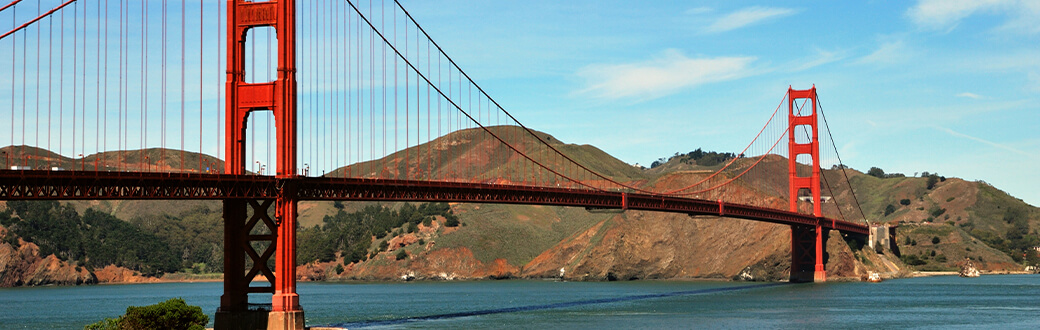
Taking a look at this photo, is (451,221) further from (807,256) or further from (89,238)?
(89,238)

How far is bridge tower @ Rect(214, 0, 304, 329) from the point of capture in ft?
166

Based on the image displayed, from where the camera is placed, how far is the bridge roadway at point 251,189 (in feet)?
145

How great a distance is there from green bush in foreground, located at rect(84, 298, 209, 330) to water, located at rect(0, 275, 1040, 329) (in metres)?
14.5

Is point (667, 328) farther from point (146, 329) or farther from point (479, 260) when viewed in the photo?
point (479, 260)

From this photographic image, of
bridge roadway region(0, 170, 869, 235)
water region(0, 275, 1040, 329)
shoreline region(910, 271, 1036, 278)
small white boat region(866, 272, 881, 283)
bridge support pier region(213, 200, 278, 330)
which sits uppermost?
bridge roadway region(0, 170, 869, 235)

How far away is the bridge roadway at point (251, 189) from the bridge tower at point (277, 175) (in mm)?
1416

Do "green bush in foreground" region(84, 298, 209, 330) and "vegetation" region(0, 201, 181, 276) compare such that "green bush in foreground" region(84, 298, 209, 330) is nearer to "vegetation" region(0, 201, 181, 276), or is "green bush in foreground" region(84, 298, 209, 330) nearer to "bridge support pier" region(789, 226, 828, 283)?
"bridge support pier" region(789, 226, 828, 283)

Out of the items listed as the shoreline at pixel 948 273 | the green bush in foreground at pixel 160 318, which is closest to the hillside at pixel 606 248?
the shoreline at pixel 948 273

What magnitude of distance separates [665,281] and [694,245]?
7.24 metres

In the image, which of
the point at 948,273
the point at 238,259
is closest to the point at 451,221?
the point at 948,273

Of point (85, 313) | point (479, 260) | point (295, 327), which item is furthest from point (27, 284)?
point (295, 327)

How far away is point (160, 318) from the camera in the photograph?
4566cm

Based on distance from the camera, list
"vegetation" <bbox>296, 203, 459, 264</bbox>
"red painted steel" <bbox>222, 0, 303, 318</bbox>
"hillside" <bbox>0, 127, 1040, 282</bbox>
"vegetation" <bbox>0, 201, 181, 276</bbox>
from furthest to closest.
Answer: "vegetation" <bbox>296, 203, 459, 264</bbox> < "vegetation" <bbox>0, 201, 181, 276</bbox> < "hillside" <bbox>0, 127, 1040, 282</bbox> < "red painted steel" <bbox>222, 0, 303, 318</bbox>

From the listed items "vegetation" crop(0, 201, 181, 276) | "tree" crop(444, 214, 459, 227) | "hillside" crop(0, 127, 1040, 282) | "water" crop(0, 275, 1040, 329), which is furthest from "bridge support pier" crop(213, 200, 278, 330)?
"vegetation" crop(0, 201, 181, 276)
